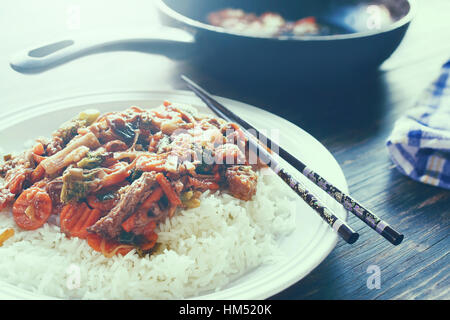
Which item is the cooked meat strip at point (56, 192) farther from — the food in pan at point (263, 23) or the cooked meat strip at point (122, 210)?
the food in pan at point (263, 23)

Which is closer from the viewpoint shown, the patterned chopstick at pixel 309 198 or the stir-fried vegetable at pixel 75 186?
the patterned chopstick at pixel 309 198

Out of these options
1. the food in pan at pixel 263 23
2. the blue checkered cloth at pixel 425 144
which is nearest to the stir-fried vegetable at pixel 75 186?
the blue checkered cloth at pixel 425 144

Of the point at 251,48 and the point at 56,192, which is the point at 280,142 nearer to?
the point at 251,48

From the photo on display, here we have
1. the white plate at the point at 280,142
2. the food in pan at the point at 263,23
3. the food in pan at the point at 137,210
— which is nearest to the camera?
the white plate at the point at 280,142

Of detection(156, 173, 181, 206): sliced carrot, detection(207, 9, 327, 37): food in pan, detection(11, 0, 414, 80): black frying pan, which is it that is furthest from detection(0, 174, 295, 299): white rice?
detection(207, 9, 327, 37): food in pan

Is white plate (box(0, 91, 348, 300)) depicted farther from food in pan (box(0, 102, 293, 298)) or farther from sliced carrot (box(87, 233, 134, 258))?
sliced carrot (box(87, 233, 134, 258))

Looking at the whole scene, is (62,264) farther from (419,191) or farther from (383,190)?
(419,191)

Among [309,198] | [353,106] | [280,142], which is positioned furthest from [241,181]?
[353,106]
